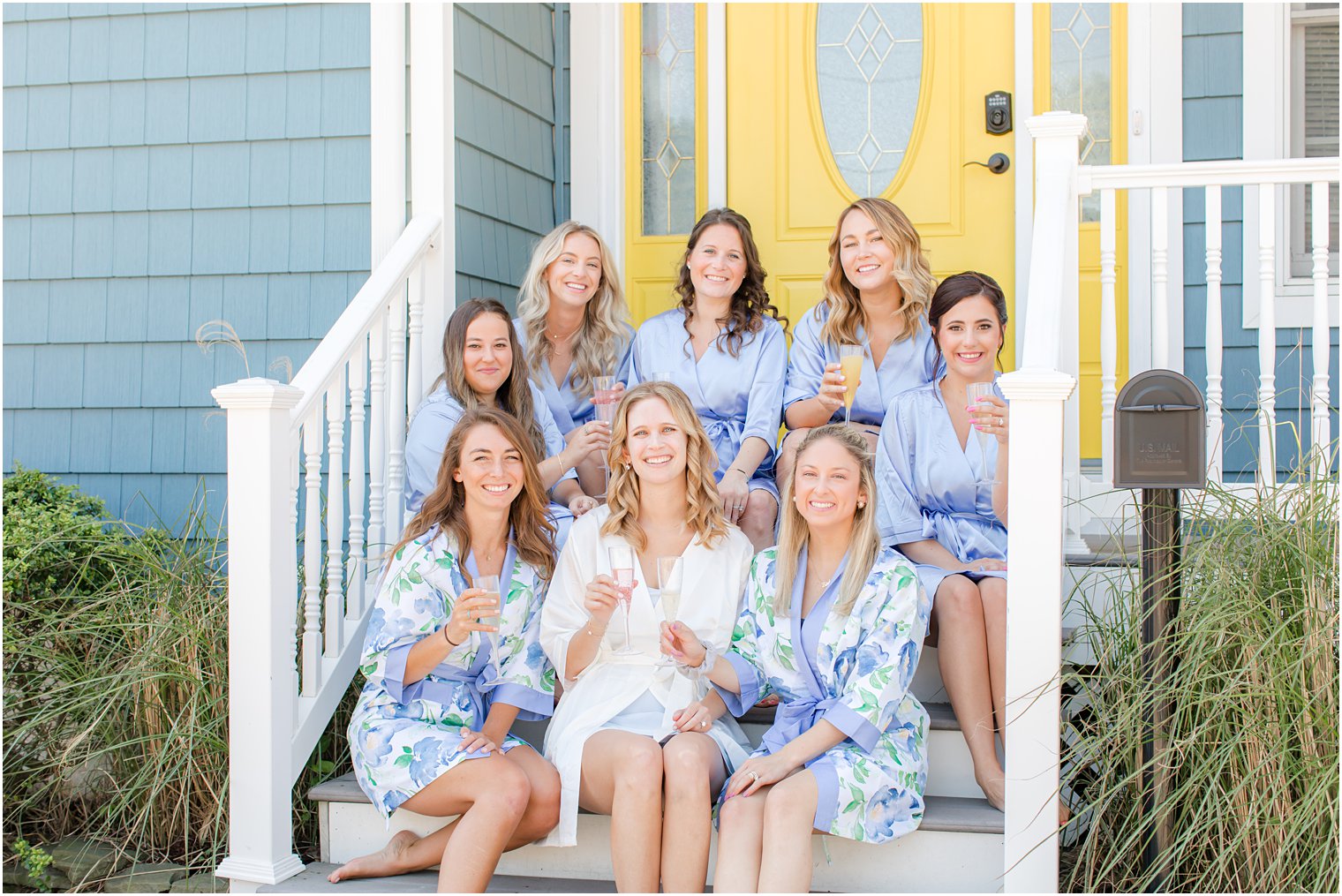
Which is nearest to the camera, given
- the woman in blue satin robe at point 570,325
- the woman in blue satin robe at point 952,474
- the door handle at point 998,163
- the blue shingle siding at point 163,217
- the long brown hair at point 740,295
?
the woman in blue satin robe at point 952,474

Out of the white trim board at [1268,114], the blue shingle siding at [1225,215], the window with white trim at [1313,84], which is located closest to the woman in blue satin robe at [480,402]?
the blue shingle siding at [1225,215]

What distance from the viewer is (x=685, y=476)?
299cm

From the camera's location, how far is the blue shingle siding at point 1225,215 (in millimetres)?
4008

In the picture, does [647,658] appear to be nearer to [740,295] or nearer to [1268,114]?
[740,295]

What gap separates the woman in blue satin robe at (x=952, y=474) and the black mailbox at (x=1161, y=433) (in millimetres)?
499

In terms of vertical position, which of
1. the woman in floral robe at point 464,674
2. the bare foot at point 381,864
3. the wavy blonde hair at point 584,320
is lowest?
the bare foot at point 381,864

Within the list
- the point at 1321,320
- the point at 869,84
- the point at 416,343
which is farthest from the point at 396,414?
the point at 1321,320

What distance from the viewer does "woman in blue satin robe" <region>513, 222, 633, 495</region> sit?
377 cm

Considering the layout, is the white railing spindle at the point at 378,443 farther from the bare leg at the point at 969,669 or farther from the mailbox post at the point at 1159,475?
the mailbox post at the point at 1159,475

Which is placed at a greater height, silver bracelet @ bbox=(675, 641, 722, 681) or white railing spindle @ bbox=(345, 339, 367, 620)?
white railing spindle @ bbox=(345, 339, 367, 620)

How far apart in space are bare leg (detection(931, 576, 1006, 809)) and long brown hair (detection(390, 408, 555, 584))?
100 cm

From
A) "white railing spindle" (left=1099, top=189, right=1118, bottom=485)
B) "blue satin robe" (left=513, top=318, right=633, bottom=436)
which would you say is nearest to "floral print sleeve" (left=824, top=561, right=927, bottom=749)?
"white railing spindle" (left=1099, top=189, right=1118, bottom=485)

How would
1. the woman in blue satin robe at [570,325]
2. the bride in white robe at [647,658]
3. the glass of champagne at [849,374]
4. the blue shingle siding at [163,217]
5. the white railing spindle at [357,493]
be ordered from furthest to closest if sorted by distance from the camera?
the blue shingle siding at [163,217], the woman in blue satin robe at [570,325], the white railing spindle at [357,493], the glass of champagne at [849,374], the bride in white robe at [647,658]

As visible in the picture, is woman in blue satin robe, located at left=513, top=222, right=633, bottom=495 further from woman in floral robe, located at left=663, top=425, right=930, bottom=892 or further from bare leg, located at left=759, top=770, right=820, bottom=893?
bare leg, located at left=759, top=770, right=820, bottom=893
